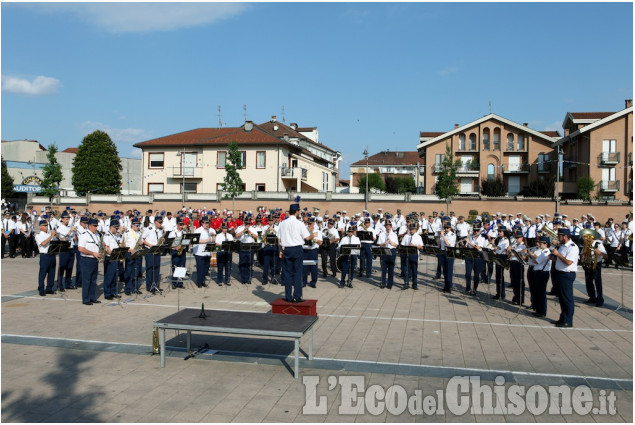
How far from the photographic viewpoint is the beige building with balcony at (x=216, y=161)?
5569 cm

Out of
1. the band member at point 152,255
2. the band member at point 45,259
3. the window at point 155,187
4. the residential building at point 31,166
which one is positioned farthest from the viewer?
the residential building at point 31,166

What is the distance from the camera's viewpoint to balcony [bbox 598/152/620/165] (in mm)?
51938

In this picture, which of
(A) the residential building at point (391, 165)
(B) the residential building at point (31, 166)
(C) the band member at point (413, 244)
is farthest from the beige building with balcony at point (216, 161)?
(A) the residential building at point (391, 165)

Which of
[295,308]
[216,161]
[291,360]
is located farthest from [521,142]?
[291,360]

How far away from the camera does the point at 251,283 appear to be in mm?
16547

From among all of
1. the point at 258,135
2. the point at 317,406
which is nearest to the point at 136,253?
the point at 317,406

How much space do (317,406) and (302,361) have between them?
184cm

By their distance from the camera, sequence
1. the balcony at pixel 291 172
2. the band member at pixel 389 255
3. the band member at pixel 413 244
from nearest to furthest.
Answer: the band member at pixel 413 244
the band member at pixel 389 255
the balcony at pixel 291 172

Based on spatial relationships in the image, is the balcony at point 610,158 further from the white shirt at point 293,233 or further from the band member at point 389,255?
the white shirt at point 293,233

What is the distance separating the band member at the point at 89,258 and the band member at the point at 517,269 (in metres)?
10.7

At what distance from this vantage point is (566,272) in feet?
35.7

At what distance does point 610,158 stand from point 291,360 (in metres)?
54.4

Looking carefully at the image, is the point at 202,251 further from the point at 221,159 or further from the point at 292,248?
the point at 221,159

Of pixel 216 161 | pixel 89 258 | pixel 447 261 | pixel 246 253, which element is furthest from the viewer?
pixel 216 161
